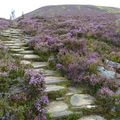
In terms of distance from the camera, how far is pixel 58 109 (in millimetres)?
5699

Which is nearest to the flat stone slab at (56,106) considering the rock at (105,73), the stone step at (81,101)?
the stone step at (81,101)

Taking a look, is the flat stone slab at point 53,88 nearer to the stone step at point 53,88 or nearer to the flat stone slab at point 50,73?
the stone step at point 53,88

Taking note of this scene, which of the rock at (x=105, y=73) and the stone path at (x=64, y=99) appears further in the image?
the rock at (x=105, y=73)

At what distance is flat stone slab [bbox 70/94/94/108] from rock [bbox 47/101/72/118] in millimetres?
221

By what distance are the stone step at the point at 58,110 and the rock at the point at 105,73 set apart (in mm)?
1741

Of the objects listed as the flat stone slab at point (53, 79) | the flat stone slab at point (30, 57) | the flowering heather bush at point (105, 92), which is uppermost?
the flat stone slab at point (30, 57)

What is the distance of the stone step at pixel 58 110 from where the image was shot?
5480 mm

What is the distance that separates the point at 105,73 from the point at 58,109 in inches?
87.4

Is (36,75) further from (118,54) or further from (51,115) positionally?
(118,54)

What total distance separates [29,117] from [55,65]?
342 cm

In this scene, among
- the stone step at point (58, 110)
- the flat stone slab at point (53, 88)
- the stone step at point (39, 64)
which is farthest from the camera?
the stone step at point (39, 64)

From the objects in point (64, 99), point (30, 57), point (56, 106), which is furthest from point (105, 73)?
point (30, 57)

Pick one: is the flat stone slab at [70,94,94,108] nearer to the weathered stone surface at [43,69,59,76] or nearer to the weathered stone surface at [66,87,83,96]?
the weathered stone surface at [66,87,83,96]

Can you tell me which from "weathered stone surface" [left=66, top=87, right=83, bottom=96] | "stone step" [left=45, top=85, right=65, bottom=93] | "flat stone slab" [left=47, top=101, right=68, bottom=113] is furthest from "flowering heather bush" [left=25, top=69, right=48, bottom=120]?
"weathered stone surface" [left=66, top=87, right=83, bottom=96]
